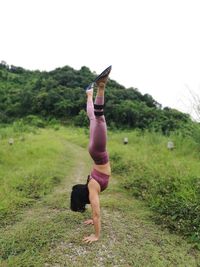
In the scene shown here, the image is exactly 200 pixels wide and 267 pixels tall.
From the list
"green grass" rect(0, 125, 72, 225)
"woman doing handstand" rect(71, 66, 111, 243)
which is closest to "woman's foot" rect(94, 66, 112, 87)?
"woman doing handstand" rect(71, 66, 111, 243)

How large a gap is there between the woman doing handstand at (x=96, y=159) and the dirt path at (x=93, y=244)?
0.27 m

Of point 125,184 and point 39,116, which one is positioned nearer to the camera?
point 125,184

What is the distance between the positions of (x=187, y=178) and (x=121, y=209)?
48.9 inches

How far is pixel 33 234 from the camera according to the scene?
474cm

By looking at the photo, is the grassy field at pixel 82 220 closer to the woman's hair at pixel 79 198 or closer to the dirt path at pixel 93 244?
the dirt path at pixel 93 244

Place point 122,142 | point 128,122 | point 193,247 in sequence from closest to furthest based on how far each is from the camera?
point 193,247
point 122,142
point 128,122

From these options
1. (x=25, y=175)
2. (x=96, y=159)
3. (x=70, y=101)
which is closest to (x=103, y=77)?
(x=96, y=159)

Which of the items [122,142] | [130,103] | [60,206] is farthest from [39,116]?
[60,206]

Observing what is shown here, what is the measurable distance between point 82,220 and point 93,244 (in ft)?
2.70

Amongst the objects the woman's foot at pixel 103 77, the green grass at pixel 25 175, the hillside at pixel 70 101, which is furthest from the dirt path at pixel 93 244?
the hillside at pixel 70 101

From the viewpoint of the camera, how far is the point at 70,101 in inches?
1229

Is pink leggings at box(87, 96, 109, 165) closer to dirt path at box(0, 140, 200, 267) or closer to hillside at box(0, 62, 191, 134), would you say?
dirt path at box(0, 140, 200, 267)

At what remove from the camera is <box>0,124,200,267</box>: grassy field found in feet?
13.9

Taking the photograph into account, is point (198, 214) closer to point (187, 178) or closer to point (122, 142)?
point (187, 178)
